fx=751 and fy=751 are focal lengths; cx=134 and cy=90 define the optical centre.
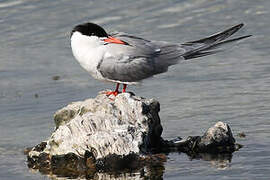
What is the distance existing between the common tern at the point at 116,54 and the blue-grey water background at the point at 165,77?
1.66ft

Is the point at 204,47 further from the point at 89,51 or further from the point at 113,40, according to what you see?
the point at 89,51

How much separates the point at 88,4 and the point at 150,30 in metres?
1.70

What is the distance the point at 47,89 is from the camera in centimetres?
848

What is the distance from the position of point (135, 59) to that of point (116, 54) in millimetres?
230

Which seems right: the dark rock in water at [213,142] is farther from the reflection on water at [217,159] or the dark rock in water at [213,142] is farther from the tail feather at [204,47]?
the tail feather at [204,47]

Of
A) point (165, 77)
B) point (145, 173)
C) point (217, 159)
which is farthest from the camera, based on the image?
point (165, 77)

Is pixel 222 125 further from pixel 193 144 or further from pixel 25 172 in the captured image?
pixel 25 172

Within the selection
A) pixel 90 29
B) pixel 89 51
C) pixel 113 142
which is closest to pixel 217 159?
pixel 113 142

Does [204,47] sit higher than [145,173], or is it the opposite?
[204,47]

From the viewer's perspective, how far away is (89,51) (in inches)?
273

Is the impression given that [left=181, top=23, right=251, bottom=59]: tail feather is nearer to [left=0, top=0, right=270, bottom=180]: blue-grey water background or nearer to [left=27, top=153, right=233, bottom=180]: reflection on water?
[left=0, top=0, right=270, bottom=180]: blue-grey water background

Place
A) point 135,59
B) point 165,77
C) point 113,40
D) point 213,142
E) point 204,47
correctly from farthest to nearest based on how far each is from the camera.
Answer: point 165,77 < point 204,47 < point 135,59 < point 113,40 < point 213,142

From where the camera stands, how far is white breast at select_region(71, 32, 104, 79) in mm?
6914

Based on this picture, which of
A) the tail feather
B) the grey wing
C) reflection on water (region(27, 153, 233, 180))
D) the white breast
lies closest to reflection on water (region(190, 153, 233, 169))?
reflection on water (region(27, 153, 233, 180))
